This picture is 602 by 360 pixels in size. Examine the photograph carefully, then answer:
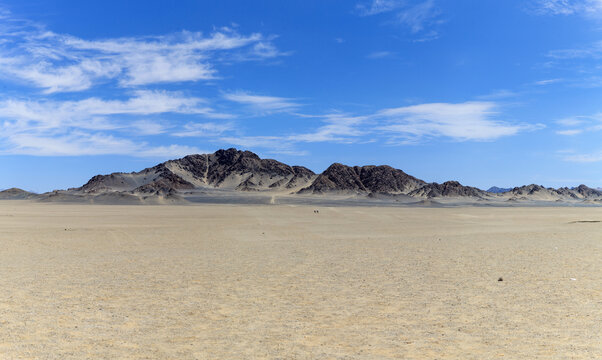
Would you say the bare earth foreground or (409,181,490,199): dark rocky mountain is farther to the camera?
(409,181,490,199): dark rocky mountain

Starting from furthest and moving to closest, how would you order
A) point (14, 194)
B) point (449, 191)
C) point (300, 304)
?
point (449, 191)
point (14, 194)
point (300, 304)

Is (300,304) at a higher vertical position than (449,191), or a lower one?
lower

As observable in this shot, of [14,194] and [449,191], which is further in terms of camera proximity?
[449,191]

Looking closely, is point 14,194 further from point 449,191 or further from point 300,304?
point 300,304

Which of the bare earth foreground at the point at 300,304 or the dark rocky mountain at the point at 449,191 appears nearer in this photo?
the bare earth foreground at the point at 300,304

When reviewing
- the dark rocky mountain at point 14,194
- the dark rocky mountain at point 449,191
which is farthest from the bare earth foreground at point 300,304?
the dark rocky mountain at point 449,191

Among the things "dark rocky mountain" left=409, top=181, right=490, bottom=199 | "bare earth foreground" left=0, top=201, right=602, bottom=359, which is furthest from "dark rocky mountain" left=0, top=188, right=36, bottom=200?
"bare earth foreground" left=0, top=201, right=602, bottom=359

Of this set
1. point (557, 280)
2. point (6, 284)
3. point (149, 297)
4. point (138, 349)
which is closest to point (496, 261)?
point (557, 280)

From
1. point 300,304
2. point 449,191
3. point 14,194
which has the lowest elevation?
point 300,304

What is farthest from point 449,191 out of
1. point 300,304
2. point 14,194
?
point 300,304

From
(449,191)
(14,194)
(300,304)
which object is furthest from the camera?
(449,191)

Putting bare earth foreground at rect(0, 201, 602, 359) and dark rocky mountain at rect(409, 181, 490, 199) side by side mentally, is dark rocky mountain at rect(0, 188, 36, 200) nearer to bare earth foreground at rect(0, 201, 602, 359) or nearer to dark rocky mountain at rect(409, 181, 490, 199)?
dark rocky mountain at rect(409, 181, 490, 199)

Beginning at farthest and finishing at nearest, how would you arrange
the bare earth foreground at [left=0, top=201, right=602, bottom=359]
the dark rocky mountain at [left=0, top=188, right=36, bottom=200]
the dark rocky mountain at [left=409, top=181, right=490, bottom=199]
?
the dark rocky mountain at [left=409, top=181, right=490, bottom=199]
the dark rocky mountain at [left=0, top=188, right=36, bottom=200]
the bare earth foreground at [left=0, top=201, right=602, bottom=359]

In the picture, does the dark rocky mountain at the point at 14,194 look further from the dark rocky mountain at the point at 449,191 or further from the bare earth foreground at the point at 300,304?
the bare earth foreground at the point at 300,304
